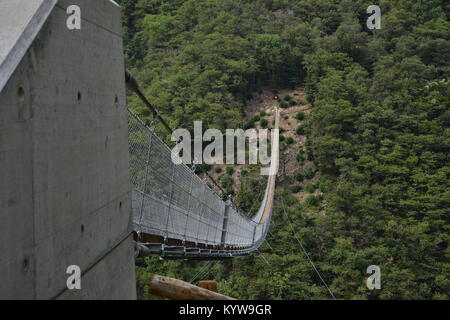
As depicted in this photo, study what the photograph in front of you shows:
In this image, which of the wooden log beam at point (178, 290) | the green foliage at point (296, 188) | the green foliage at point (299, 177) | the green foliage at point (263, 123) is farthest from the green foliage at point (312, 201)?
the wooden log beam at point (178, 290)

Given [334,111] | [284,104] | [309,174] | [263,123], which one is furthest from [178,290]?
[284,104]

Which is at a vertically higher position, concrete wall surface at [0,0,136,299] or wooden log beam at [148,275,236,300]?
concrete wall surface at [0,0,136,299]

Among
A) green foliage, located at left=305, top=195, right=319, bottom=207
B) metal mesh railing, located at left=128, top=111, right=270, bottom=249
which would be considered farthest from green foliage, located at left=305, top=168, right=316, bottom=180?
metal mesh railing, located at left=128, top=111, right=270, bottom=249

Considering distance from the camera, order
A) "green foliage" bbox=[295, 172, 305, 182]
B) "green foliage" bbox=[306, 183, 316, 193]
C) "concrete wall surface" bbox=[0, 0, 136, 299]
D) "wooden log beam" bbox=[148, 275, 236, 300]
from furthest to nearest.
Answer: "green foliage" bbox=[295, 172, 305, 182], "green foliage" bbox=[306, 183, 316, 193], "wooden log beam" bbox=[148, 275, 236, 300], "concrete wall surface" bbox=[0, 0, 136, 299]

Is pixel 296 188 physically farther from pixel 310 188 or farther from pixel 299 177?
pixel 299 177

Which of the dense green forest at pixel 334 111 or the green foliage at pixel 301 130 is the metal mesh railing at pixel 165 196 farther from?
the green foliage at pixel 301 130

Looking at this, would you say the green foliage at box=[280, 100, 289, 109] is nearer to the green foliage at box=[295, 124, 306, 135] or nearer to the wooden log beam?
the green foliage at box=[295, 124, 306, 135]
